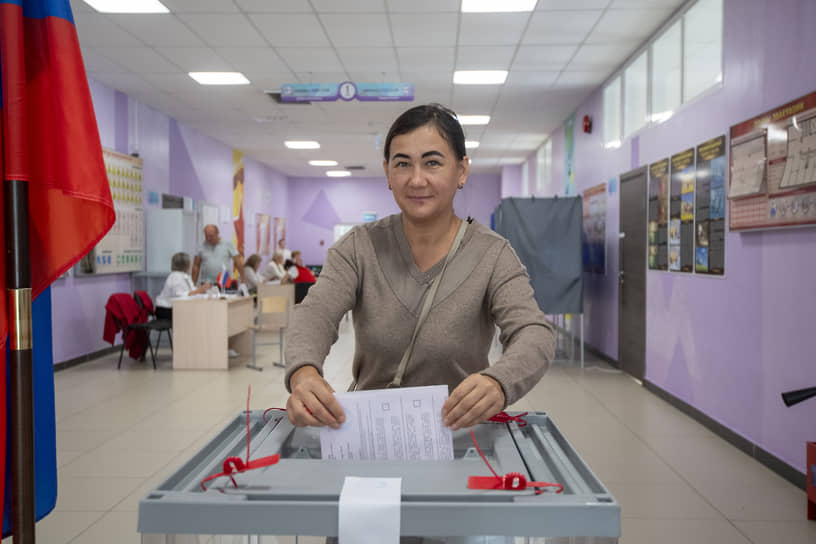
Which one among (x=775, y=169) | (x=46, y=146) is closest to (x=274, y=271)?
(x=775, y=169)

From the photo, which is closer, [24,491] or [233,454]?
[233,454]

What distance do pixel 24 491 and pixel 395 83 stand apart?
626 centimetres

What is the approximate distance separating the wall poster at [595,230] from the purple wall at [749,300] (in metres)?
1.77

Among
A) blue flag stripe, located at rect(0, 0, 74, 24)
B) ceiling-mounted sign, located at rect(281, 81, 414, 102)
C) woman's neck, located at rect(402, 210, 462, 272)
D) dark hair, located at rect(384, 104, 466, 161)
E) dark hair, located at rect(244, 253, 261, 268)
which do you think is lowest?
dark hair, located at rect(244, 253, 261, 268)

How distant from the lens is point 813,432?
10.7 ft

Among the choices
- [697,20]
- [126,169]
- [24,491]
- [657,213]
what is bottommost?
[24,491]

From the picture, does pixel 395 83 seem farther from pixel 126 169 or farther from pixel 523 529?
pixel 523 529

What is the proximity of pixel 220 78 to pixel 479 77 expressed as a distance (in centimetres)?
303

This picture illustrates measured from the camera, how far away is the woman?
4.73 ft

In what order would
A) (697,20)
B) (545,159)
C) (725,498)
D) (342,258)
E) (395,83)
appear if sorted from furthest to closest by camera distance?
1. (545,159)
2. (395,83)
3. (697,20)
4. (725,498)
5. (342,258)

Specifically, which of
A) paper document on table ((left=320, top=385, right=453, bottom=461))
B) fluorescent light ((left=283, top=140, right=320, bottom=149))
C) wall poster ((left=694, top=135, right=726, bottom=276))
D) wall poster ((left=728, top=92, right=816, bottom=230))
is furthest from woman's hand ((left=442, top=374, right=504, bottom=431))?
fluorescent light ((left=283, top=140, right=320, bottom=149))

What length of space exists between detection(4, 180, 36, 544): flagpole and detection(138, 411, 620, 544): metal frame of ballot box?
620mm

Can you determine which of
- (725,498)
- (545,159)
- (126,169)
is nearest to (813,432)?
(725,498)

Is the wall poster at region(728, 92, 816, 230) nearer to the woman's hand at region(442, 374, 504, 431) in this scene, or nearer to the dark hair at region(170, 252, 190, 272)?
the woman's hand at region(442, 374, 504, 431)
